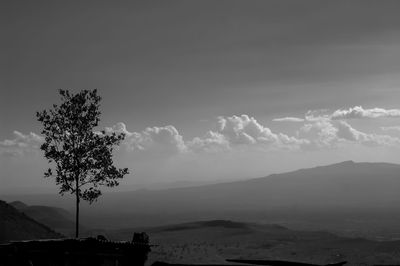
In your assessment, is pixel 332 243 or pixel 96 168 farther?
pixel 332 243

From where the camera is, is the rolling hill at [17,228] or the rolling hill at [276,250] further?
the rolling hill at [17,228]

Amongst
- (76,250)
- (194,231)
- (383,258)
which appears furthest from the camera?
(194,231)

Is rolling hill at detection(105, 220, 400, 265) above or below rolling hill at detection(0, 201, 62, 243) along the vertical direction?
below

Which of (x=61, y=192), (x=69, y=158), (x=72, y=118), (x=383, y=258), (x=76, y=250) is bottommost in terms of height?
(x=383, y=258)

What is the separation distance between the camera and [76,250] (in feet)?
59.3

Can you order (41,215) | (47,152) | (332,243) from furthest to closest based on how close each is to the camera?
(41,215), (332,243), (47,152)

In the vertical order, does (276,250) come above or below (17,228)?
below

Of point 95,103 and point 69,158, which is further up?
point 95,103

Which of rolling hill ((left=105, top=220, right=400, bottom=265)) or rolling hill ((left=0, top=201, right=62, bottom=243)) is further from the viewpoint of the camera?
rolling hill ((left=0, top=201, right=62, bottom=243))

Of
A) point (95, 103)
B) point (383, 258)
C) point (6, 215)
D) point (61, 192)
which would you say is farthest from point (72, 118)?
point (383, 258)

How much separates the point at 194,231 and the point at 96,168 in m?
55.3

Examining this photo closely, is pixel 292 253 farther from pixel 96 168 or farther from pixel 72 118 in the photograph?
pixel 72 118

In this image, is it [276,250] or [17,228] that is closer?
[17,228]

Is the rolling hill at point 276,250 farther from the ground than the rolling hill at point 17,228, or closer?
closer
